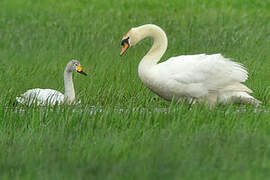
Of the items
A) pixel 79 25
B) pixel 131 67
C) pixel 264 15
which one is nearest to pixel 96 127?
pixel 131 67

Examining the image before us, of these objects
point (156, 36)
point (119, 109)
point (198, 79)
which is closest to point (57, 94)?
point (156, 36)

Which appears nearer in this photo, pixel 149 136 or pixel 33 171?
pixel 33 171

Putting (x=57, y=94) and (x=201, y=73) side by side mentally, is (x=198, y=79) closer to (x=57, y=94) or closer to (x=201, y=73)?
(x=201, y=73)

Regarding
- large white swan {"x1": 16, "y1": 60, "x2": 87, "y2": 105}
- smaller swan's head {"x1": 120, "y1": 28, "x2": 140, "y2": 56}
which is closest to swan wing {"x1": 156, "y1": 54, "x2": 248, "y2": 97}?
smaller swan's head {"x1": 120, "y1": 28, "x2": 140, "y2": 56}

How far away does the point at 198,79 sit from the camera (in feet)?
25.6

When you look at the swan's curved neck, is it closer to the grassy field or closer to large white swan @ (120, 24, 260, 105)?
large white swan @ (120, 24, 260, 105)

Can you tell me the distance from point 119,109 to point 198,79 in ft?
4.33

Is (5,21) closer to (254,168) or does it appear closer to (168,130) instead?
(168,130)

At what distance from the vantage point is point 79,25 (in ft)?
52.1

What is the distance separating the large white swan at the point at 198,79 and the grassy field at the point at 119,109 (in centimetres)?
26

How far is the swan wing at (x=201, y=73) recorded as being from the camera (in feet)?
25.5

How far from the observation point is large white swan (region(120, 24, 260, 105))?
777cm

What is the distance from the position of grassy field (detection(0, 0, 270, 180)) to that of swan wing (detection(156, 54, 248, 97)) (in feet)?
1.12

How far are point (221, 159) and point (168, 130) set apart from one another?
3.40 feet
